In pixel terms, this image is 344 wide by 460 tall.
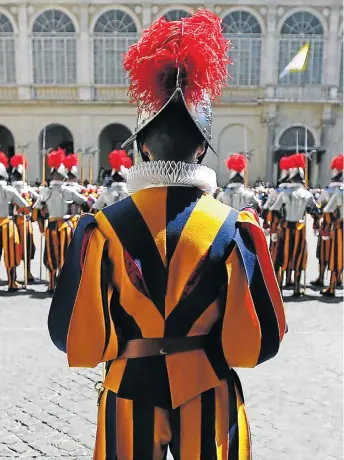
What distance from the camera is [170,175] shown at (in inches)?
75.9

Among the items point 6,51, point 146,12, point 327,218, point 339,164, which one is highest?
point 146,12

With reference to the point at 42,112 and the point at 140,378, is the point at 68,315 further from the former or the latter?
the point at 42,112

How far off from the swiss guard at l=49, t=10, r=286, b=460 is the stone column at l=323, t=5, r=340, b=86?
84.6ft

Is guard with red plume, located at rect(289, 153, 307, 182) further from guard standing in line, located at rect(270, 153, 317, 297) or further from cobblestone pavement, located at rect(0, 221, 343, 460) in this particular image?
cobblestone pavement, located at rect(0, 221, 343, 460)

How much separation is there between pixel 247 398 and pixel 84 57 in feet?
79.6

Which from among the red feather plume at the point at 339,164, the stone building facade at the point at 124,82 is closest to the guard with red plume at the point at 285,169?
the red feather plume at the point at 339,164

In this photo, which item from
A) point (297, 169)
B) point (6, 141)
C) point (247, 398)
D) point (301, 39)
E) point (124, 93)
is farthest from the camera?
point (6, 141)

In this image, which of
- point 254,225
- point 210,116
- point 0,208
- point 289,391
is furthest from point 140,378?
point 0,208

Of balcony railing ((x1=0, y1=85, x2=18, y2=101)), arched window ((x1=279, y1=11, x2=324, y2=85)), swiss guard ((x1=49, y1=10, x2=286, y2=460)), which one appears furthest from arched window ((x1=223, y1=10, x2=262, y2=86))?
swiss guard ((x1=49, y1=10, x2=286, y2=460))

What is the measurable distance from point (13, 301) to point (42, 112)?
21.4 meters

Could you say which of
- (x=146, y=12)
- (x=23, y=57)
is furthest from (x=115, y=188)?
(x=23, y=57)

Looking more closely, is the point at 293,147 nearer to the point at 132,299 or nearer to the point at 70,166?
the point at 70,166

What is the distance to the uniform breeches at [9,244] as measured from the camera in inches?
309

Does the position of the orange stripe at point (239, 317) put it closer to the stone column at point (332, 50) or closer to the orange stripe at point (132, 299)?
the orange stripe at point (132, 299)
